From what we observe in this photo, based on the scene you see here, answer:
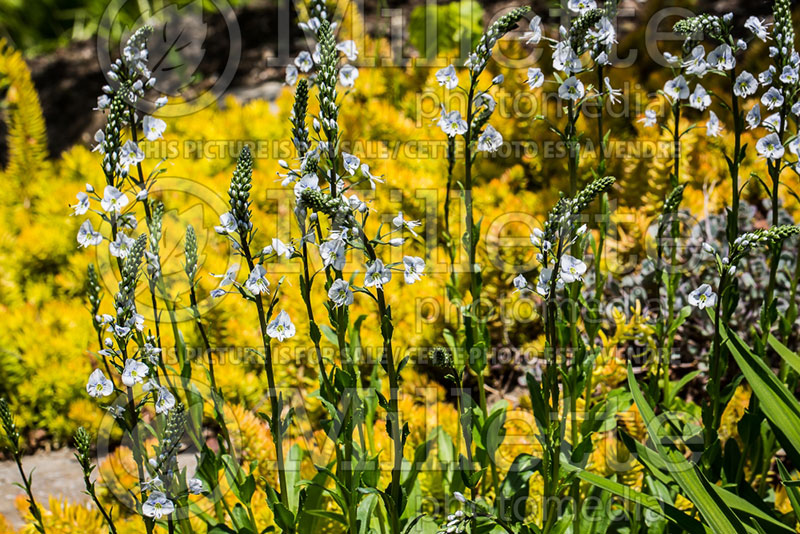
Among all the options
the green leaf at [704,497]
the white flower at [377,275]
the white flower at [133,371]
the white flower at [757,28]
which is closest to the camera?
the white flower at [377,275]

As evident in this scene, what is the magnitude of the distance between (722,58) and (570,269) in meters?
0.88

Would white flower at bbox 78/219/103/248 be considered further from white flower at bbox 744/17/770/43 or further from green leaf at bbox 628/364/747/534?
white flower at bbox 744/17/770/43

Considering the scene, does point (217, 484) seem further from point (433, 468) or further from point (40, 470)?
point (40, 470)

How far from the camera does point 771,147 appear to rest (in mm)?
2141

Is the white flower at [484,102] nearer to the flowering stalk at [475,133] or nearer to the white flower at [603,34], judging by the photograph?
the flowering stalk at [475,133]

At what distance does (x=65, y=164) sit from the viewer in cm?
525

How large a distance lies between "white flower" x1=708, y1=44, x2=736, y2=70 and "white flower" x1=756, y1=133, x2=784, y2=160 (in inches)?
9.7

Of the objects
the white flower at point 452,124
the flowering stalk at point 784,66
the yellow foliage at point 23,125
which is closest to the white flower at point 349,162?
the white flower at point 452,124

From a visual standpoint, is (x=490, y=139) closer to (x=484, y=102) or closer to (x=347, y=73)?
(x=484, y=102)

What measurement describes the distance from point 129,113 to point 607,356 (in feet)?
7.12

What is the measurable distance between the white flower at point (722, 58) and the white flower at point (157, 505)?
6.49 feet

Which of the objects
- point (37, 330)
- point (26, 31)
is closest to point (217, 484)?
point (37, 330)

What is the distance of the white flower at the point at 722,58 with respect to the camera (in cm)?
209

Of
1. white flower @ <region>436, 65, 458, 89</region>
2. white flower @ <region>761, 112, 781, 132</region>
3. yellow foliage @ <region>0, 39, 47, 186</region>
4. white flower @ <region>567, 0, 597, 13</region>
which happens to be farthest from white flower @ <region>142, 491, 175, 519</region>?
yellow foliage @ <region>0, 39, 47, 186</region>
